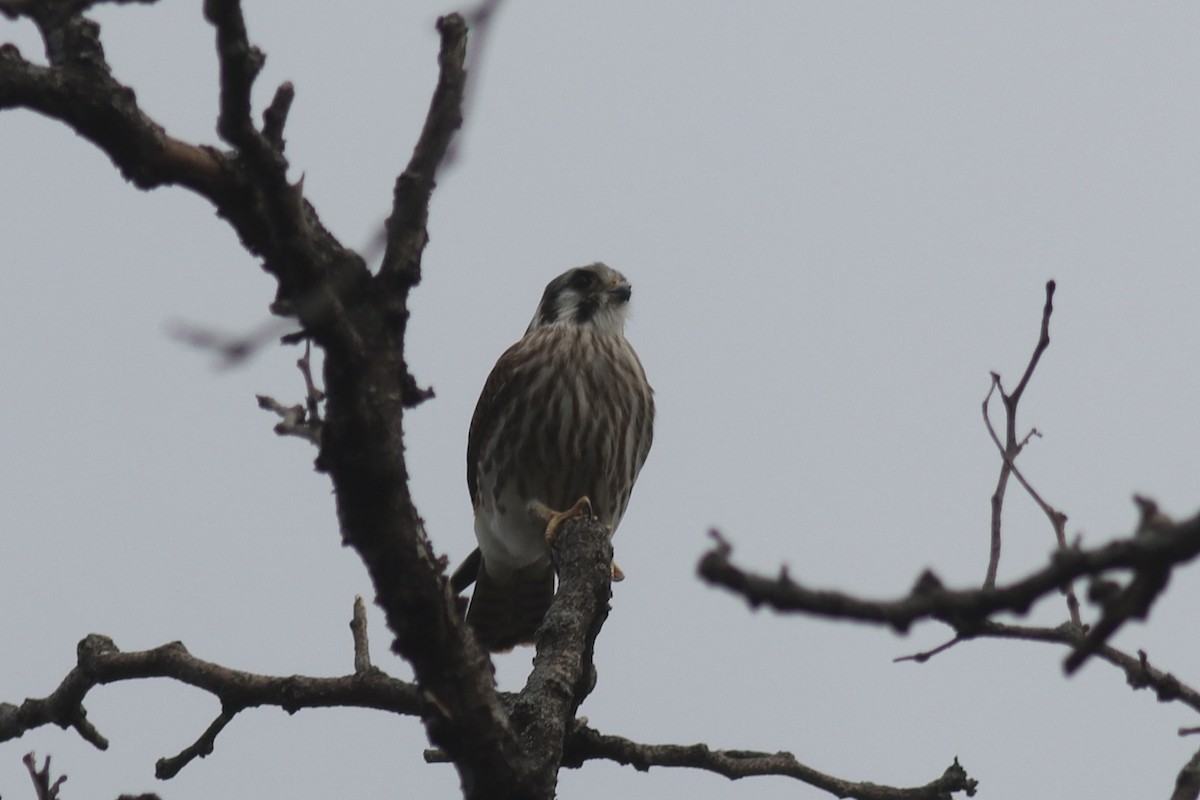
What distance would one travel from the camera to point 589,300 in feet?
19.5

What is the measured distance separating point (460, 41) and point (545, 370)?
3.52 meters

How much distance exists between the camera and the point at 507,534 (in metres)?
5.34

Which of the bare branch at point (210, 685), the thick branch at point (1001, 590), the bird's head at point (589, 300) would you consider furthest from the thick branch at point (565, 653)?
the bird's head at point (589, 300)

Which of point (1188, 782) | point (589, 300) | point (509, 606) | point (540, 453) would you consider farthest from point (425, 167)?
point (589, 300)

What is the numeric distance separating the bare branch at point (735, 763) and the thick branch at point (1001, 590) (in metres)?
2.14

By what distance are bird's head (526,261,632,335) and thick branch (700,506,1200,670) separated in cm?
463

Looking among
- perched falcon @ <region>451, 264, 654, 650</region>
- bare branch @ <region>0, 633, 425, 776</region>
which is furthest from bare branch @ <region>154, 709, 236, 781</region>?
perched falcon @ <region>451, 264, 654, 650</region>

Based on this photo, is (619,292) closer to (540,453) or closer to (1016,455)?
(540,453)

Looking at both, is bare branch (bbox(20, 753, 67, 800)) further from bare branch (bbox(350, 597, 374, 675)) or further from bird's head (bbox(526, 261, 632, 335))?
bird's head (bbox(526, 261, 632, 335))

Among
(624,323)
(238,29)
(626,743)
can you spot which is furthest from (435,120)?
(624,323)

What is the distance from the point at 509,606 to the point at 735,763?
7.26 feet

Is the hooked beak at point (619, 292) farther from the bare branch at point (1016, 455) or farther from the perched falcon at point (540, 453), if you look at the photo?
the bare branch at point (1016, 455)

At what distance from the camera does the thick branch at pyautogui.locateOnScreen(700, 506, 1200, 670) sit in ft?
3.55

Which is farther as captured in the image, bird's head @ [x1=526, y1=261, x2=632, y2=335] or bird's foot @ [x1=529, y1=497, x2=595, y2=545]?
bird's head @ [x1=526, y1=261, x2=632, y2=335]
